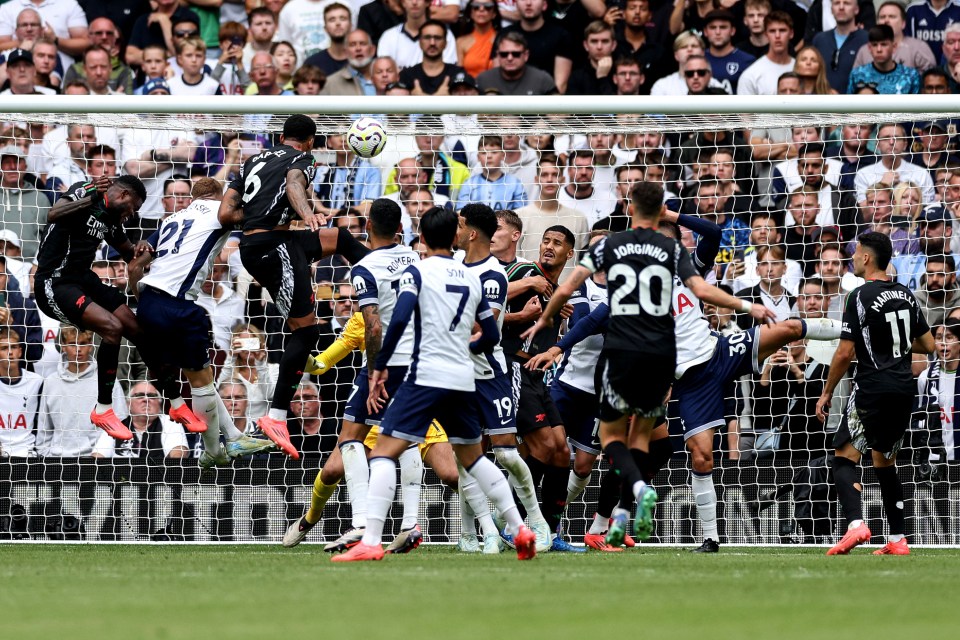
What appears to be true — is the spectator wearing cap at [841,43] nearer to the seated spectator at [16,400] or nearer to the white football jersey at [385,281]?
the white football jersey at [385,281]

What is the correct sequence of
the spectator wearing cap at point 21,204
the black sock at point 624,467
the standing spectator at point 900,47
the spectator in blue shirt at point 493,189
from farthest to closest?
the standing spectator at point 900,47
the spectator in blue shirt at point 493,189
the spectator wearing cap at point 21,204
the black sock at point 624,467

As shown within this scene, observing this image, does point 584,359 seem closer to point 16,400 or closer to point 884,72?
point 16,400

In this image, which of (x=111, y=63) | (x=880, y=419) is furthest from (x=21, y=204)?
(x=880, y=419)

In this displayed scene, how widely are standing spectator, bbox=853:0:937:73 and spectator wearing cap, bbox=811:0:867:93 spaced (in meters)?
0.12

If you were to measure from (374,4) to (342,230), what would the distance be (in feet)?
20.9

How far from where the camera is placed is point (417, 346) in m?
8.50

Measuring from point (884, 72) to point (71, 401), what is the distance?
9.42 meters

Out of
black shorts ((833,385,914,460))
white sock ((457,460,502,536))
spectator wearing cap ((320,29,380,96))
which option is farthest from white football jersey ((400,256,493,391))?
spectator wearing cap ((320,29,380,96))

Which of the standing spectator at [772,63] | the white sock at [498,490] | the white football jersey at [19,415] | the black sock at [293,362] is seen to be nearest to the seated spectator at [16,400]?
the white football jersey at [19,415]

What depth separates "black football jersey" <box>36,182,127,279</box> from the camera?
35.9 feet

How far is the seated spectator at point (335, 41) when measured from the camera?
630 inches

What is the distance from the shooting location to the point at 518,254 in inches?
540

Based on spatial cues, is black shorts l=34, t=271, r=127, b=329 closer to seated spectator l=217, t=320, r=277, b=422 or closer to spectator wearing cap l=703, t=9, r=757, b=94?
seated spectator l=217, t=320, r=277, b=422

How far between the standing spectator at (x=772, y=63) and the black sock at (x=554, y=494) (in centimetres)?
618
